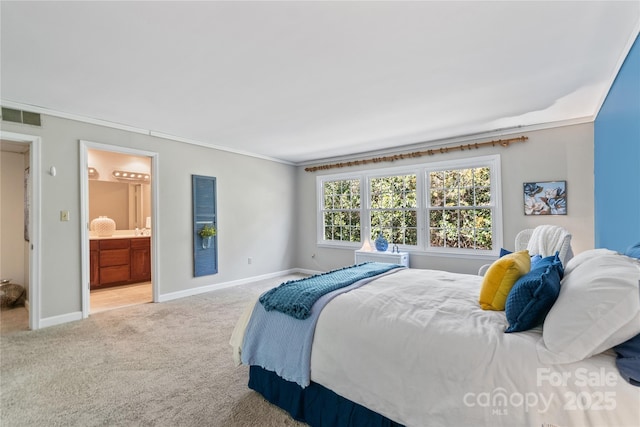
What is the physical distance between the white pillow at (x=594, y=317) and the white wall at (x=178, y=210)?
14.6ft

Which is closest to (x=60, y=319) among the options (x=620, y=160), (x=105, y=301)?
(x=105, y=301)

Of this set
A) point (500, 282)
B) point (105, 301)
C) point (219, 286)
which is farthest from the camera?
point (219, 286)

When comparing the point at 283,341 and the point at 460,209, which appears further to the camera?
the point at 460,209

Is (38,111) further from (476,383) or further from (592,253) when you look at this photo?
(592,253)

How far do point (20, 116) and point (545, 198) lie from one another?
6158 mm

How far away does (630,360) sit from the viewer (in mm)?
1077

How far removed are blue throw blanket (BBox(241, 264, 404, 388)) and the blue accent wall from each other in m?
2.13

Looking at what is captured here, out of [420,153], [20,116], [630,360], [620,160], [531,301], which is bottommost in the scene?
A: [630,360]

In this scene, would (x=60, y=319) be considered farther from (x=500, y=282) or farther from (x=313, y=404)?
(x=500, y=282)

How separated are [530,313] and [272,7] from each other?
6.88ft

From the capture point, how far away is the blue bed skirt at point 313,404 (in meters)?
1.59

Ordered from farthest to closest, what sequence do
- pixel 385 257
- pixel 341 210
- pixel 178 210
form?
pixel 341 210 < pixel 385 257 < pixel 178 210

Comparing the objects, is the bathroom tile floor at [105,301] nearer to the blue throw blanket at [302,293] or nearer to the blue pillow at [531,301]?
the blue throw blanket at [302,293]

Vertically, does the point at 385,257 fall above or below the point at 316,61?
below
